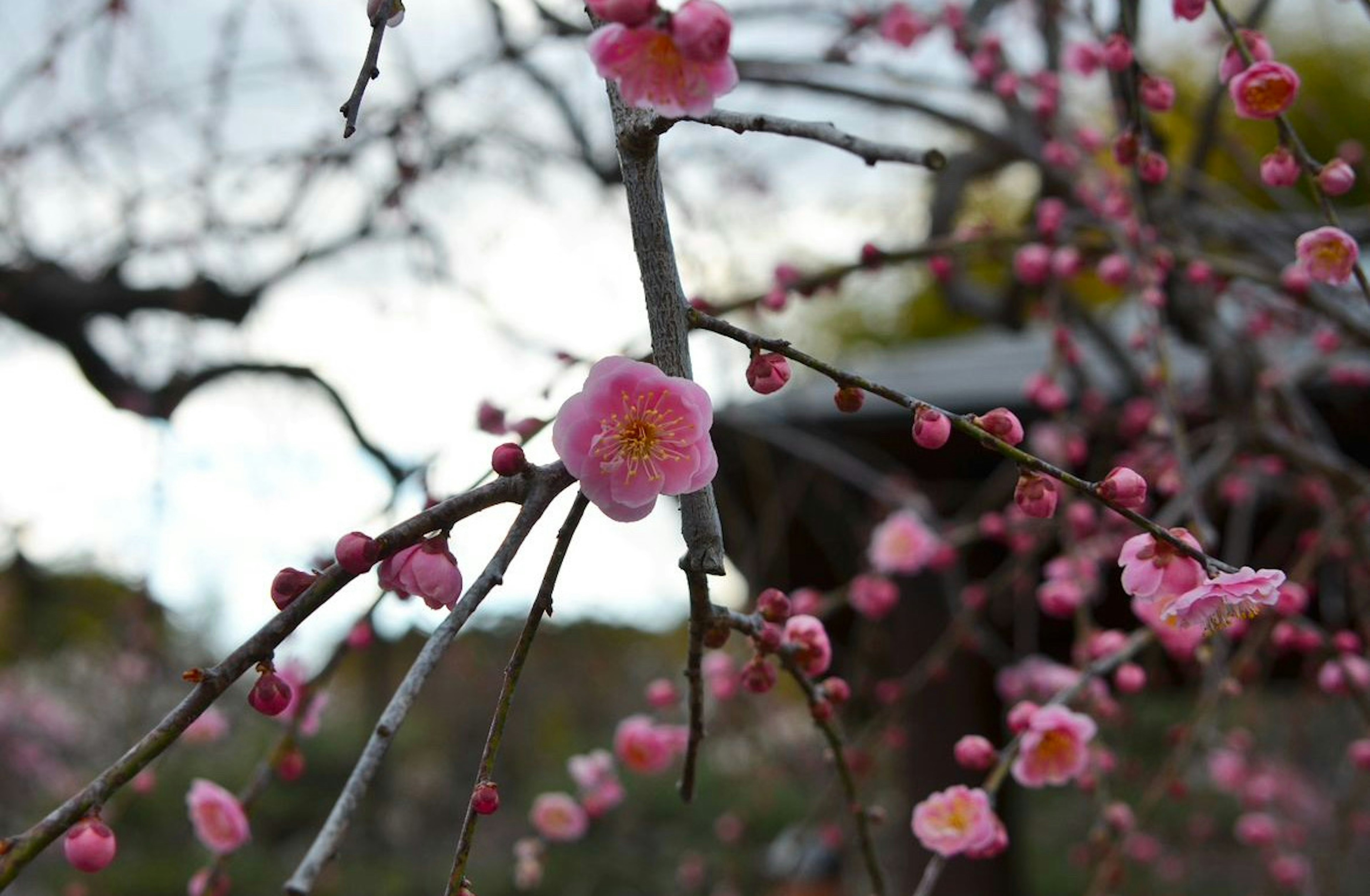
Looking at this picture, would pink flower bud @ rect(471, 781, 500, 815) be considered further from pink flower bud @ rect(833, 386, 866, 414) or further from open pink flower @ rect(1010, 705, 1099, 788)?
open pink flower @ rect(1010, 705, 1099, 788)

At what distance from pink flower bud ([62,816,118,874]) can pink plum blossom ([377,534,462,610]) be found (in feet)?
0.59

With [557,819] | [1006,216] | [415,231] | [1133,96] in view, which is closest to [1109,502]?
[1133,96]

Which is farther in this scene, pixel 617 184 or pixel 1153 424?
pixel 617 184

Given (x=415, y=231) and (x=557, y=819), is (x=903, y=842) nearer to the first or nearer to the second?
(x=557, y=819)

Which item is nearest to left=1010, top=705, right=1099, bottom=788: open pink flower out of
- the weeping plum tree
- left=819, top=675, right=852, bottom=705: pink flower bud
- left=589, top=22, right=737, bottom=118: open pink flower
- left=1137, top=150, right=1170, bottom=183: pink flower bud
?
the weeping plum tree

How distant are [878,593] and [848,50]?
0.91 metres

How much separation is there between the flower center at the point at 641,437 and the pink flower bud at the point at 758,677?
18 cm

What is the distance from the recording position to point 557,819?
1453 millimetres

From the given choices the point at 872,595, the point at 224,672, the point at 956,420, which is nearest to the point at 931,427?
the point at 956,420

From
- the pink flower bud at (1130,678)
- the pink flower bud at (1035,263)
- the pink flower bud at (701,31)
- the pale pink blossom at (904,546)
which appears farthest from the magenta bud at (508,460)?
the pale pink blossom at (904,546)

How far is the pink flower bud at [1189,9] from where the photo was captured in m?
0.86

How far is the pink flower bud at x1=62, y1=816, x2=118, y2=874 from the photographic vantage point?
1.93 feet

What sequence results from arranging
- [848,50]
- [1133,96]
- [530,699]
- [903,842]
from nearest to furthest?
[1133,96] → [848,50] → [903,842] → [530,699]

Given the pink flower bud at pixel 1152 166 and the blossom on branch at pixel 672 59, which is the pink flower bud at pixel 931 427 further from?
the pink flower bud at pixel 1152 166
